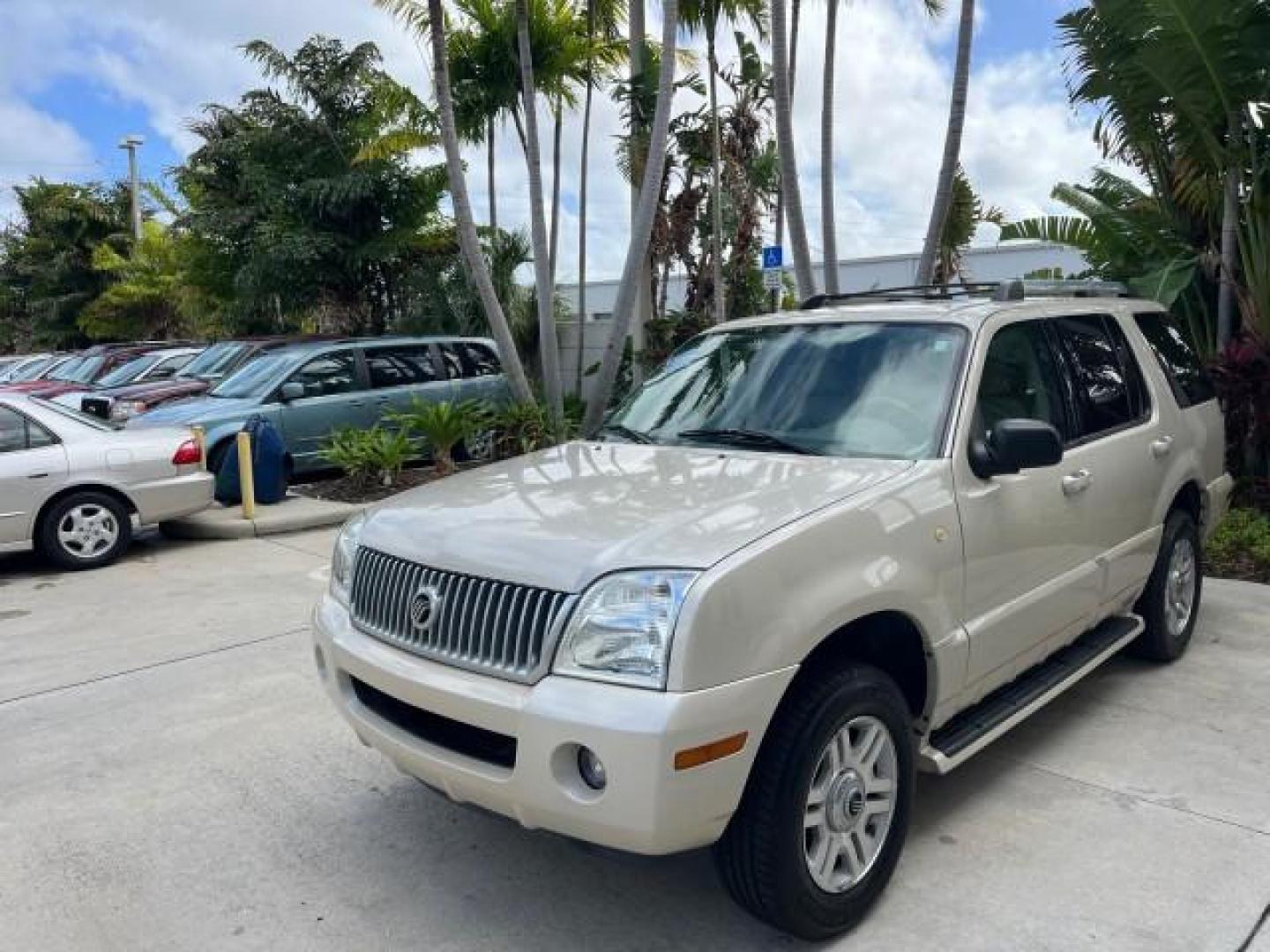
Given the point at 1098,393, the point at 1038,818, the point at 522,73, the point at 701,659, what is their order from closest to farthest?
the point at 701,659 < the point at 1038,818 < the point at 1098,393 < the point at 522,73

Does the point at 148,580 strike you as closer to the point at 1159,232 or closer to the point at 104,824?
the point at 104,824

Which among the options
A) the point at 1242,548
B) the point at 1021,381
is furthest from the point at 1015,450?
the point at 1242,548

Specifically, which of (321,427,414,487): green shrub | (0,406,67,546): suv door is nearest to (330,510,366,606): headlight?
(0,406,67,546): suv door

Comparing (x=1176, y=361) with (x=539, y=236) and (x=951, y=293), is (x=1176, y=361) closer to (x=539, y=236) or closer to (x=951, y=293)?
(x=951, y=293)

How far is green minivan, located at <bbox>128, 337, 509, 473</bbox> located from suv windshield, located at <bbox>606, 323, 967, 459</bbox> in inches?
292

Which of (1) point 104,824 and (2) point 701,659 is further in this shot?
(1) point 104,824

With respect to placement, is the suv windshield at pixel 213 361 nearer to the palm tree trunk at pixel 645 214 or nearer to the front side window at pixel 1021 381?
the palm tree trunk at pixel 645 214

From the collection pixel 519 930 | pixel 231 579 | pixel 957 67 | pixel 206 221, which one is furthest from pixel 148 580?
pixel 206 221

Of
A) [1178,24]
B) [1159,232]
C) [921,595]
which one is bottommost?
[921,595]

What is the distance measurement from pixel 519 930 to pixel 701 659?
3.72 ft

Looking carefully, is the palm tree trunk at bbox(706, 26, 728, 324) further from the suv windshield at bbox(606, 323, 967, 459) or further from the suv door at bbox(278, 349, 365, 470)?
the suv windshield at bbox(606, 323, 967, 459)

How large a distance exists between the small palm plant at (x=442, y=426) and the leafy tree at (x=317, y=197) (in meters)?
Answer: 6.90

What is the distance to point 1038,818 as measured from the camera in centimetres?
363

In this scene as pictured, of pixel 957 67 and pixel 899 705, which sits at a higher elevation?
pixel 957 67
